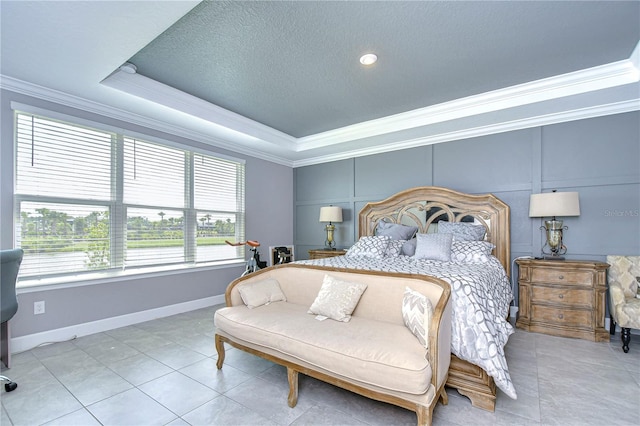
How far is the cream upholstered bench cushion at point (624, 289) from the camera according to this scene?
2.74 metres

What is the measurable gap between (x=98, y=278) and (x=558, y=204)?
5.19 metres

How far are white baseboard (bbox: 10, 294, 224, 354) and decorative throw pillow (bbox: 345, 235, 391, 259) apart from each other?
2.39 metres

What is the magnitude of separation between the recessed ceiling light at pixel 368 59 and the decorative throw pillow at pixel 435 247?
2087 mm

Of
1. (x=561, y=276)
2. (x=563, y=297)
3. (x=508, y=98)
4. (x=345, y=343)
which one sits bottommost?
(x=563, y=297)

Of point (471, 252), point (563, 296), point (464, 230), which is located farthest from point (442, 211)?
point (563, 296)

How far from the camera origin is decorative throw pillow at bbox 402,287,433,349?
180cm

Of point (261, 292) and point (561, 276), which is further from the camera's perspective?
point (561, 276)

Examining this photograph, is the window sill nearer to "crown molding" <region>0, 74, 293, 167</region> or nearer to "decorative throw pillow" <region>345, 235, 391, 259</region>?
"crown molding" <region>0, 74, 293, 167</region>

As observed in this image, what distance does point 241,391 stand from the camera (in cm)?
213

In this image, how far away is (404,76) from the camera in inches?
121

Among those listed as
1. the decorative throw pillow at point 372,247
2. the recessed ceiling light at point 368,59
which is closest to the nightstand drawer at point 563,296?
the decorative throw pillow at point 372,247

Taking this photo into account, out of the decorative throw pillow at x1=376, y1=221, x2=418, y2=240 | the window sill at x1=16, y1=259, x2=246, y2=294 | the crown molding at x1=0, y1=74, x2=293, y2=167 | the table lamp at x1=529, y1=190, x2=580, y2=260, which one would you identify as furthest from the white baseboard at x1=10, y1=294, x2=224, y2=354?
the table lamp at x1=529, y1=190, x2=580, y2=260

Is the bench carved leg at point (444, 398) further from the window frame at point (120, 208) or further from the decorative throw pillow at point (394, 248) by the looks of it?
the window frame at point (120, 208)

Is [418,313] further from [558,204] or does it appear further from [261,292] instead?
[558,204]
